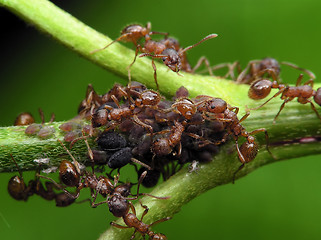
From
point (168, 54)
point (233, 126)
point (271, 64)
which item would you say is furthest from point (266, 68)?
point (233, 126)

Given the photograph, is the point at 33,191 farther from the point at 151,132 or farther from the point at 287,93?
the point at 287,93

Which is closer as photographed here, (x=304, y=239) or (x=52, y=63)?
(x=304, y=239)

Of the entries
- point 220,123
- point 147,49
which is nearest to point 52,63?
point 147,49

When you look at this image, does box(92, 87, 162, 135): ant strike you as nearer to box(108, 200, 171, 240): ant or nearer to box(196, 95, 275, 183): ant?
box(196, 95, 275, 183): ant

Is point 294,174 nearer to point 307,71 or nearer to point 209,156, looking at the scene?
point 307,71

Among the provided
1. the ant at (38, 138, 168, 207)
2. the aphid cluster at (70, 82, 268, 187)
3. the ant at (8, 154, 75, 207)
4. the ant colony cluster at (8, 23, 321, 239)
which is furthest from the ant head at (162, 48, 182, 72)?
the ant at (8, 154, 75, 207)

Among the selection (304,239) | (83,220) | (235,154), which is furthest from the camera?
(83,220)

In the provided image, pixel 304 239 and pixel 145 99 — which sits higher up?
pixel 145 99
